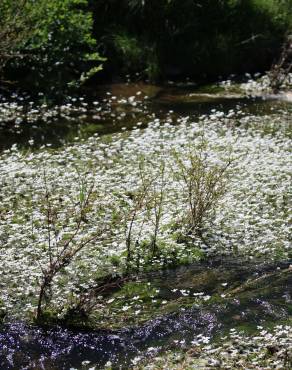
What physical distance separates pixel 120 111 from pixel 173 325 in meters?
9.09

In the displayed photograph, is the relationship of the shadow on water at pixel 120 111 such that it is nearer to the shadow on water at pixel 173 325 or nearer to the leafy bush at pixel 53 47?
the leafy bush at pixel 53 47

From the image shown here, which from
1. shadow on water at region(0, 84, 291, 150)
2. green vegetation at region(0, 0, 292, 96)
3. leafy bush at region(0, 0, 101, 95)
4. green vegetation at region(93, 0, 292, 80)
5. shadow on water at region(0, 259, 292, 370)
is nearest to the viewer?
shadow on water at region(0, 259, 292, 370)

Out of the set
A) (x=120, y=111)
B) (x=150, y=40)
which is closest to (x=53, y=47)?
(x=120, y=111)

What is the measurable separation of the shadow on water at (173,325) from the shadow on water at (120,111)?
6168 millimetres

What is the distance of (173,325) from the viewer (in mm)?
7875

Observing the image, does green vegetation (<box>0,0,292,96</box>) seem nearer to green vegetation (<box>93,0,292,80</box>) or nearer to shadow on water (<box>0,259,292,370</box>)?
green vegetation (<box>93,0,292,80</box>)

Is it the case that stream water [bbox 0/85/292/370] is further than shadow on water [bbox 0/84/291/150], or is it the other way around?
shadow on water [bbox 0/84/291/150]

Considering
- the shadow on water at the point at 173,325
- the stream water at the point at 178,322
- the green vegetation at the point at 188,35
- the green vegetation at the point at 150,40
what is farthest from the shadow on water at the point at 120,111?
the shadow on water at the point at 173,325

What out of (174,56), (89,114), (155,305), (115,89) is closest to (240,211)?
(155,305)

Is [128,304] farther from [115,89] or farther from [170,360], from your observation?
[115,89]

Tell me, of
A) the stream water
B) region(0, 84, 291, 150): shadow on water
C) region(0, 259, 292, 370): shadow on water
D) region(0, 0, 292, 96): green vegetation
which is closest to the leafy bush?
region(0, 0, 292, 96): green vegetation

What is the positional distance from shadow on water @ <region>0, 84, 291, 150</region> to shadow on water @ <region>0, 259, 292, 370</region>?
6168 millimetres

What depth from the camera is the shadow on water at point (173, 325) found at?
24.3ft

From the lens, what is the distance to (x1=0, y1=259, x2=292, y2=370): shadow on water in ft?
24.3
